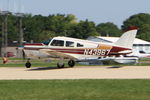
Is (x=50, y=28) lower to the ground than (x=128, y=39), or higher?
higher

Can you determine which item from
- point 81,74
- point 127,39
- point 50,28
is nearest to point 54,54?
point 127,39

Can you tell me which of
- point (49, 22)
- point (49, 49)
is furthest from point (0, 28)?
point (49, 49)

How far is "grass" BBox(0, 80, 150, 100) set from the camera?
1196cm

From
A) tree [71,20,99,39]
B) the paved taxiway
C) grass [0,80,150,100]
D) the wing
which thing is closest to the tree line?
tree [71,20,99,39]

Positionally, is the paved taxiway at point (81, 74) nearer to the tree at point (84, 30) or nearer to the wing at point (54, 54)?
the wing at point (54, 54)

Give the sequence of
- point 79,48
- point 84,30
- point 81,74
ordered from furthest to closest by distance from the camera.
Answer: point 84,30 → point 79,48 → point 81,74

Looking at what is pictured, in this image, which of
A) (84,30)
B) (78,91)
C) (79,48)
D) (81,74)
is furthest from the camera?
(84,30)

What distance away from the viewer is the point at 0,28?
335 feet

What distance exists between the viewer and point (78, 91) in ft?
43.2

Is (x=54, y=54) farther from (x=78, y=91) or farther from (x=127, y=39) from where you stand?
(x=78, y=91)

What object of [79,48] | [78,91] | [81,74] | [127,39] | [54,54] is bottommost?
[81,74]

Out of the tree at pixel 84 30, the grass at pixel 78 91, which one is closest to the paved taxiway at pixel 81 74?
the grass at pixel 78 91

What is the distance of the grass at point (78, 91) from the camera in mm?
11961

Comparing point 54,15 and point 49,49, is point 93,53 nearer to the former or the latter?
point 49,49
